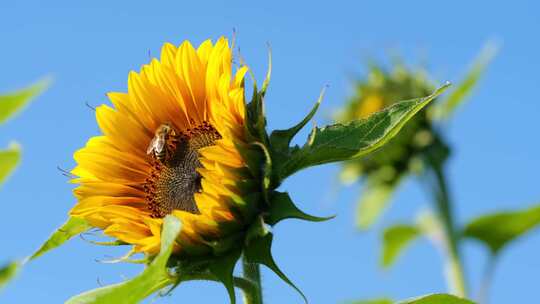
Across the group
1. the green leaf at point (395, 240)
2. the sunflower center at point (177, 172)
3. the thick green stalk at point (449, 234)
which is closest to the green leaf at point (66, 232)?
the sunflower center at point (177, 172)

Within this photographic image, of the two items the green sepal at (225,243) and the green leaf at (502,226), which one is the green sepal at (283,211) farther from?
the green leaf at (502,226)

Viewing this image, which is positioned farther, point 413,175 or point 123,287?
point 413,175

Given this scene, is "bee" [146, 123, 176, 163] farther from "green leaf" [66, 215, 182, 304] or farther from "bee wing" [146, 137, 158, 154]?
"green leaf" [66, 215, 182, 304]

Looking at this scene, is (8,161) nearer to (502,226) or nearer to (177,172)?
(177,172)

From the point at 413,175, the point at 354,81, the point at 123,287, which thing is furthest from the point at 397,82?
the point at 123,287

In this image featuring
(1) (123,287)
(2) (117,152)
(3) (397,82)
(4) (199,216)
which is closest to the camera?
(1) (123,287)

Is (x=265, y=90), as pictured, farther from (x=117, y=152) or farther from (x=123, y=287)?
(x=123, y=287)

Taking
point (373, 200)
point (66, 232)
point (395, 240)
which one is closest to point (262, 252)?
point (66, 232)
